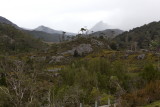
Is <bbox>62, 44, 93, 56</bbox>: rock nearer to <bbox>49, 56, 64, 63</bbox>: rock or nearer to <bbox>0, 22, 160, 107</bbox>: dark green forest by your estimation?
<bbox>0, 22, 160, 107</bbox>: dark green forest

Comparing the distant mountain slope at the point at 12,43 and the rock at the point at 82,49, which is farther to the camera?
the distant mountain slope at the point at 12,43

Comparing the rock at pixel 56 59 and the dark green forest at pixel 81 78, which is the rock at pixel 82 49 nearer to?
the dark green forest at pixel 81 78

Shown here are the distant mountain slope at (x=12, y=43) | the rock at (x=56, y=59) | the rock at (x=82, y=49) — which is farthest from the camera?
the distant mountain slope at (x=12, y=43)

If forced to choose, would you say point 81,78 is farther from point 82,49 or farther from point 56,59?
point 82,49

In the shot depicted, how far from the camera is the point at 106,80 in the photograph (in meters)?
49.2

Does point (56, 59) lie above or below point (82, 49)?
below

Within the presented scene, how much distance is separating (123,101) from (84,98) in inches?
553

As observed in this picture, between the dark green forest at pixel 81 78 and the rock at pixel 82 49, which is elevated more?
the rock at pixel 82 49

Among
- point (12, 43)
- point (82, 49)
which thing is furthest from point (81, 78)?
point (12, 43)

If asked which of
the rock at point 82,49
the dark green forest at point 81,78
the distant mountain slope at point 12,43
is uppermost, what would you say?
the distant mountain slope at point 12,43

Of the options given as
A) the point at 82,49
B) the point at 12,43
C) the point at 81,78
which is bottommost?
the point at 81,78

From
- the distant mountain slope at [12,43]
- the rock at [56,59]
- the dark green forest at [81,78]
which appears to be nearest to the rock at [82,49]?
the dark green forest at [81,78]

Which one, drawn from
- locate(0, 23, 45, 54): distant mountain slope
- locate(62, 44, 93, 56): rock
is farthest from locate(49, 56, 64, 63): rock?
locate(0, 23, 45, 54): distant mountain slope

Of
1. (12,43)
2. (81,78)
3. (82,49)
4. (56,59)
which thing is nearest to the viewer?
(81,78)
